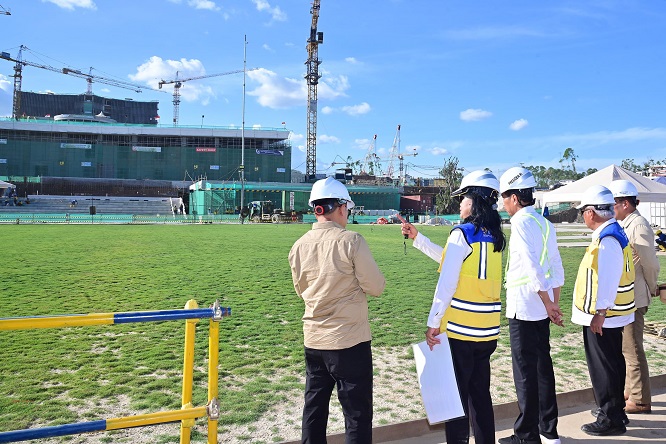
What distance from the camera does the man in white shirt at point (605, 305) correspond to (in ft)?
14.0

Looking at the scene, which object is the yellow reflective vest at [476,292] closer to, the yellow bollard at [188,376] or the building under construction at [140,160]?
the yellow bollard at [188,376]

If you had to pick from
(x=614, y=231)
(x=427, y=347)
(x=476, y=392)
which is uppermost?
(x=614, y=231)

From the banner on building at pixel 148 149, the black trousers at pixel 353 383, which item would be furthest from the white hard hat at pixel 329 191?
the banner on building at pixel 148 149

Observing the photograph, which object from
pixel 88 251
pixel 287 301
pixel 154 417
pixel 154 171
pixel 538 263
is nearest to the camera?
Answer: pixel 154 417

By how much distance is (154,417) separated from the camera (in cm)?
280

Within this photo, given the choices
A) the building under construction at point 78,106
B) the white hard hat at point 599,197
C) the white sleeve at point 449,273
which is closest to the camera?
the white sleeve at point 449,273

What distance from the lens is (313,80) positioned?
116 meters

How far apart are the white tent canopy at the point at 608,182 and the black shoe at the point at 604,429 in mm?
11602

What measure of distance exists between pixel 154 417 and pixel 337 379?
3.68 ft

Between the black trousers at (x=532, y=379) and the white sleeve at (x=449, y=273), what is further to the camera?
the black trousers at (x=532, y=379)

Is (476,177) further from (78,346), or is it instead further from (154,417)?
(78,346)

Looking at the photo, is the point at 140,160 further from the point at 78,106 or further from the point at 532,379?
the point at 532,379

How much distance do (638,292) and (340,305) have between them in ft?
10.2

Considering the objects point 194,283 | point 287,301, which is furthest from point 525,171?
point 194,283
